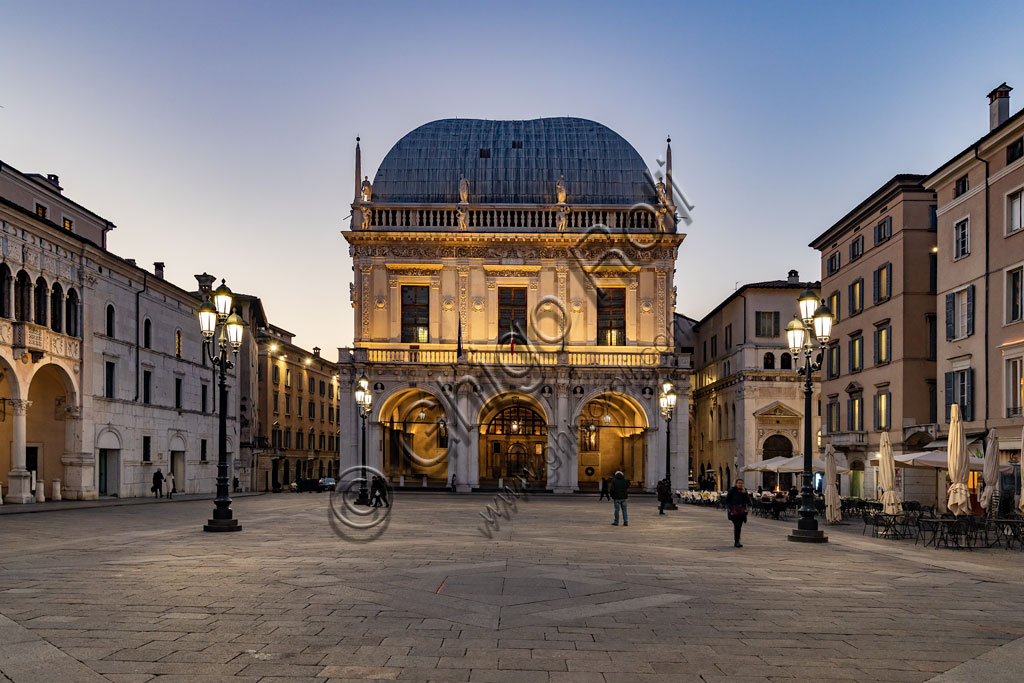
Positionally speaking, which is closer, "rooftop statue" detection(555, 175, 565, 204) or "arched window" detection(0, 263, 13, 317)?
"arched window" detection(0, 263, 13, 317)

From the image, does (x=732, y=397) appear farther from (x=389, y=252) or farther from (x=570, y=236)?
(x=389, y=252)

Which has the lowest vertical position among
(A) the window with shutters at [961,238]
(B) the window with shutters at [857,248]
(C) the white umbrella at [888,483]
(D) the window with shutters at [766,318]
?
(C) the white umbrella at [888,483]

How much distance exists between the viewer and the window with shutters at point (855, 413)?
149 feet

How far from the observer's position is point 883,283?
42.6 metres

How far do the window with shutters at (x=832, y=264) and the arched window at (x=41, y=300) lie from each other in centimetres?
3981

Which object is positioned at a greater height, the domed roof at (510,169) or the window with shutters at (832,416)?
the domed roof at (510,169)

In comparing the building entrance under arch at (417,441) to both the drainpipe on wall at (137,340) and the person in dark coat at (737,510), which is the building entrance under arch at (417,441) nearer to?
the drainpipe on wall at (137,340)

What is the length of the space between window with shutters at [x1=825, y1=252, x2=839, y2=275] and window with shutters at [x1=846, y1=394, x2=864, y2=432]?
775 centimetres

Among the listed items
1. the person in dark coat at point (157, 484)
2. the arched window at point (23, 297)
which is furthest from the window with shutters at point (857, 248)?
the arched window at point (23, 297)

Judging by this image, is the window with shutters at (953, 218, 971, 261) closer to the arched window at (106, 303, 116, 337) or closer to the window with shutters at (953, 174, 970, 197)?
the window with shutters at (953, 174, 970, 197)

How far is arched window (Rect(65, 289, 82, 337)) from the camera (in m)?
40.0

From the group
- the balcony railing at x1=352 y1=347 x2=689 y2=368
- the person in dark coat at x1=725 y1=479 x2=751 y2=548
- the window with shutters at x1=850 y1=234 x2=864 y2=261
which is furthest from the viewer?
the balcony railing at x1=352 y1=347 x2=689 y2=368

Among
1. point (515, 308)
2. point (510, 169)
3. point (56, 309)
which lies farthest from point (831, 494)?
point (510, 169)

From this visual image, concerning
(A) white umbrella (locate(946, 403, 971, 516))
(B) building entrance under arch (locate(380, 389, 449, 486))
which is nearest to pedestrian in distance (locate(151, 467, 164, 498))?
(B) building entrance under arch (locate(380, 389, 449, 486))
